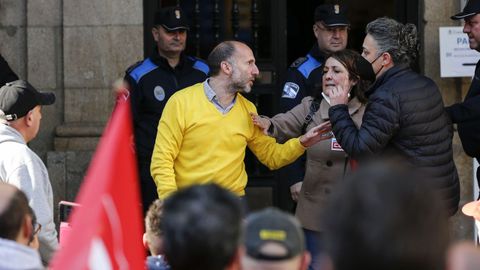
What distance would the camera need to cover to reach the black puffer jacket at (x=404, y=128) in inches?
233

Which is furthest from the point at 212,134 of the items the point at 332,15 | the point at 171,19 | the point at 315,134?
the point at 332,15

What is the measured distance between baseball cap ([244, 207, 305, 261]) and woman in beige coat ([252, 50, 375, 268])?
10.5 feet

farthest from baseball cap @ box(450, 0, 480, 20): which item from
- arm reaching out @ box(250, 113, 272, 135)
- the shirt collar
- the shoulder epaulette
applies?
the shoulder epaulette

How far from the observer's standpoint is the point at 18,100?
20.1 feet

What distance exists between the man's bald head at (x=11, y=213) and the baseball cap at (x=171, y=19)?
4202mm

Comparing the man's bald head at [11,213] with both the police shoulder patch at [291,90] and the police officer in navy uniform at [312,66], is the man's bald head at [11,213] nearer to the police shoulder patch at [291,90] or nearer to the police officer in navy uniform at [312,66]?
the police officer in navy uniform at [312,66]

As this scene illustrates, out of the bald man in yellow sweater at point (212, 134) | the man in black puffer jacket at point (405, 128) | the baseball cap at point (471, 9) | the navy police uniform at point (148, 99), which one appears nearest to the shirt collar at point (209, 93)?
the bald man in yellow sweater at point (212, 134)

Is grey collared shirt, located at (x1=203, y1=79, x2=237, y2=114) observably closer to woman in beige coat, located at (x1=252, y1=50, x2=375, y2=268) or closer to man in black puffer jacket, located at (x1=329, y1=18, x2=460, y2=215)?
woman in beige coat, located at (x1=252, y1=50, x2=375, y2=268)

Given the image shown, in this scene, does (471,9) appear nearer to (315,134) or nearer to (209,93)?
(315,134)

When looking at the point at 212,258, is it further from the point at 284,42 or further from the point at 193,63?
the point at 284,42

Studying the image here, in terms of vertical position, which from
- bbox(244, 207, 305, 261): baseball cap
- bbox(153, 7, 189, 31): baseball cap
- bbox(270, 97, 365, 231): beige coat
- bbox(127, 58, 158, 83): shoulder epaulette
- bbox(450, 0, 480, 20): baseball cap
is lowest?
bbox(270, 97, 365, 231): beige coat

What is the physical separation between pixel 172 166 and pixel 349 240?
13.4ft

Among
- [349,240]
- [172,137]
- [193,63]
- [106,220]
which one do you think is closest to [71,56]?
[193,63]

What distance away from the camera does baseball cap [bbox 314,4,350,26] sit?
789cm
